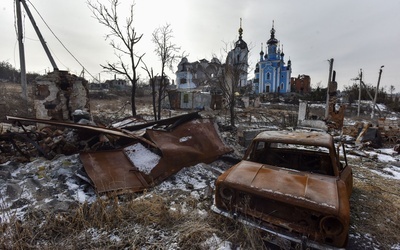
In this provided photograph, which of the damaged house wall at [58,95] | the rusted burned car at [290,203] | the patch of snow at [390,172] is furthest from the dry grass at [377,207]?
the damaged house wall at [58,95]

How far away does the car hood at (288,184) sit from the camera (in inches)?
88.0

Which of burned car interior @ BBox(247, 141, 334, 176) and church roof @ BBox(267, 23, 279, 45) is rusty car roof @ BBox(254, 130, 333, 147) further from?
church roof @ BBox(267, 23, 279, 45)

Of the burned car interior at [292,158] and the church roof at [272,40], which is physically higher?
the church roof at [272,40]

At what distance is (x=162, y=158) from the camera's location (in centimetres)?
442

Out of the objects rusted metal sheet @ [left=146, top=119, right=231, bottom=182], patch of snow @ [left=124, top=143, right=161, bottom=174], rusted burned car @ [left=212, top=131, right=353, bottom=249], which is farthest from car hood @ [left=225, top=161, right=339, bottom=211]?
patch of snow @ [left=124, top=143, right=161, bottom=174]

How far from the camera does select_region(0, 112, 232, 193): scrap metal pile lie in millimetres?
3993

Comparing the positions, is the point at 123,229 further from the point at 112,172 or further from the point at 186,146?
the point at 186,146

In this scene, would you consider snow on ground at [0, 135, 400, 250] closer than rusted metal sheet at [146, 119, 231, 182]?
Yes

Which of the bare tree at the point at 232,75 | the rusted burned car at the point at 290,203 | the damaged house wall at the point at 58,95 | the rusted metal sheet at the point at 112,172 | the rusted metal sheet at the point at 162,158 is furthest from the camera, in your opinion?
the bare tree at the point at 232,75

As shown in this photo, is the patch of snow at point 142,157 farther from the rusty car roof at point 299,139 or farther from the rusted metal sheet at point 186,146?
the rusty car roof at point 299,139

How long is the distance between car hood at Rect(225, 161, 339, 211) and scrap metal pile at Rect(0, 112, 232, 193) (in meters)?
1.91

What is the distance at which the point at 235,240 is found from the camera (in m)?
2.61

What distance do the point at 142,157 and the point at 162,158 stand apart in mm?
432

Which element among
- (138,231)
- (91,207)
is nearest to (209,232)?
(138,231)
